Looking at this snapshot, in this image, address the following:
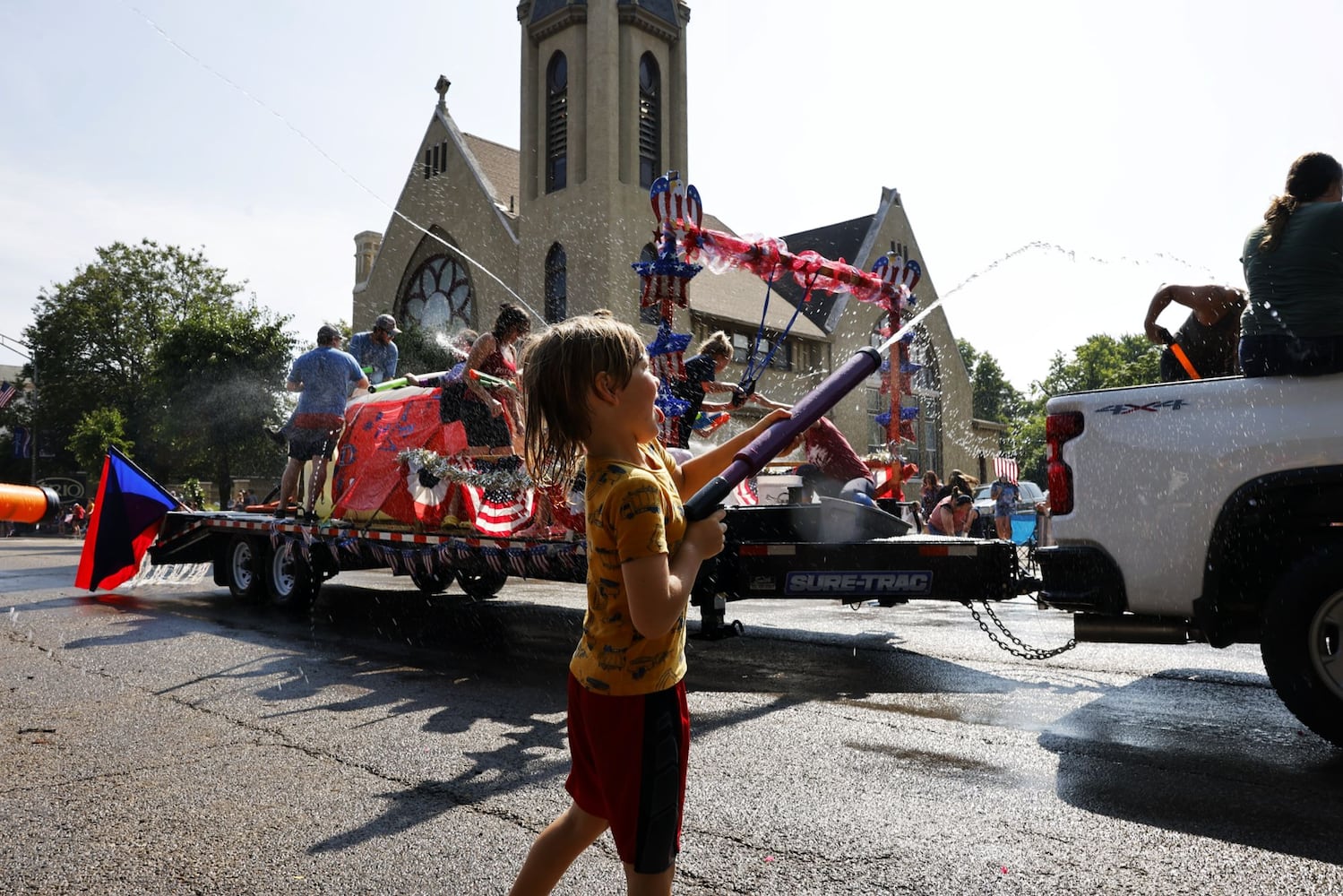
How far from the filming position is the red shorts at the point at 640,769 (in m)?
2.04

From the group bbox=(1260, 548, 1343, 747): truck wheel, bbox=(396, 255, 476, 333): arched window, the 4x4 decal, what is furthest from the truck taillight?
bbox=(396, 255, 476, 333): arched window

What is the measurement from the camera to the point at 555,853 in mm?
2180

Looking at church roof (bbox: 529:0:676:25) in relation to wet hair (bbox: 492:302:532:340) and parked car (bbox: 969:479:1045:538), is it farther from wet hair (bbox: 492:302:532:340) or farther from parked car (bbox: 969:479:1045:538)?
wet hair (bbox: 492:302:532:340)

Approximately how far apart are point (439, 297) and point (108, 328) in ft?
86.8

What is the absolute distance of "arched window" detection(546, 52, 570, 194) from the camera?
110 ft

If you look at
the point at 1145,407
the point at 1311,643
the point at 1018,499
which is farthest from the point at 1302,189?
the point at 1018,499

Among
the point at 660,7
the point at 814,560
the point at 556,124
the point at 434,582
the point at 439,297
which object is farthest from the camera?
the point at 439,297

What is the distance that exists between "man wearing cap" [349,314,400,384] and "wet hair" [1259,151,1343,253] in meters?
8.81

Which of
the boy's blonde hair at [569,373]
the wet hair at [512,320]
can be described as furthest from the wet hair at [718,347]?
the boy's blonde hair at [569,373]

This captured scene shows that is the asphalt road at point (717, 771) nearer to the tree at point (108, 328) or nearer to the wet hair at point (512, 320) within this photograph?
the wet hair at point (512, 320)

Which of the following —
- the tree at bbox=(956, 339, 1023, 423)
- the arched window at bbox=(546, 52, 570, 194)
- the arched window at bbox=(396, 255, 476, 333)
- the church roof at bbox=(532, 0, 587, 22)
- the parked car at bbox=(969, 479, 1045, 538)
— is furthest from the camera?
the tree at bbox=(956, 339, 1023, 423)

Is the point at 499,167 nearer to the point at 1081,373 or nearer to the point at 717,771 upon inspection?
the point at 717,771

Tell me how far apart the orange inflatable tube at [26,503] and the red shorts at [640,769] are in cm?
275

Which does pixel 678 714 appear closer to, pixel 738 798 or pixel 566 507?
pixel 738 798
